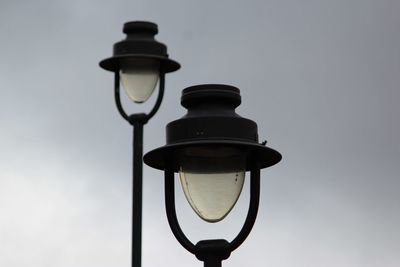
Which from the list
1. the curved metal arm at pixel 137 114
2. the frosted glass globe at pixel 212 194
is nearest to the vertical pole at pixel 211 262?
the frosted glass globe at pixel 212 194

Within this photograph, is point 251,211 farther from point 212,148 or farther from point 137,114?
point 137,114

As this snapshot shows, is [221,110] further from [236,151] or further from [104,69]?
[104,69]

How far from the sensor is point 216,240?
912 cm

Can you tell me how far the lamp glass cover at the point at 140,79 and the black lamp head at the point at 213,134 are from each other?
1.41 meters

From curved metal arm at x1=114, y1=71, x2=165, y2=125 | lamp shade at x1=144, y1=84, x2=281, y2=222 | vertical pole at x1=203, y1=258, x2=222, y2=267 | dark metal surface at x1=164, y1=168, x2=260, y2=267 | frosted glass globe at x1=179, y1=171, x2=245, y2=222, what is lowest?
vertical pole at x1=203, y1=258, x2=222, y2=267

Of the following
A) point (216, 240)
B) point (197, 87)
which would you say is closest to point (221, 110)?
point (197, 87)

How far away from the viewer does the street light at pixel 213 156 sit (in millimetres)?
9102

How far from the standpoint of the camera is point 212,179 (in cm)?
912

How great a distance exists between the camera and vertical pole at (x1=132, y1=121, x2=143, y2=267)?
1005cm

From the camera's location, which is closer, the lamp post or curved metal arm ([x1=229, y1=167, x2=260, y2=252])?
curved metal arm ([x1=229, y1=167, x2=260, y2=252])

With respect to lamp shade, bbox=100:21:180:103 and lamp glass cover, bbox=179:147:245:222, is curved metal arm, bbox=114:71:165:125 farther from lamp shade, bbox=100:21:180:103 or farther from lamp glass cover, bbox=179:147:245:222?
lamp glass cover, bbox=179:147:245:222

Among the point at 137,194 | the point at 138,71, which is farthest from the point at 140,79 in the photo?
the point at 137,194

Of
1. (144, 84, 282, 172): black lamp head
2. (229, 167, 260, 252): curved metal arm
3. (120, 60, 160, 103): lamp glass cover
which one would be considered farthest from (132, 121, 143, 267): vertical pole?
(229, 167, 260, 252): curved metal arm

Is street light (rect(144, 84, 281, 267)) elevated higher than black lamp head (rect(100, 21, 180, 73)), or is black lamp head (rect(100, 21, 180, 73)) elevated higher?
black lamp head (rect(100, 21, 180, 73))
